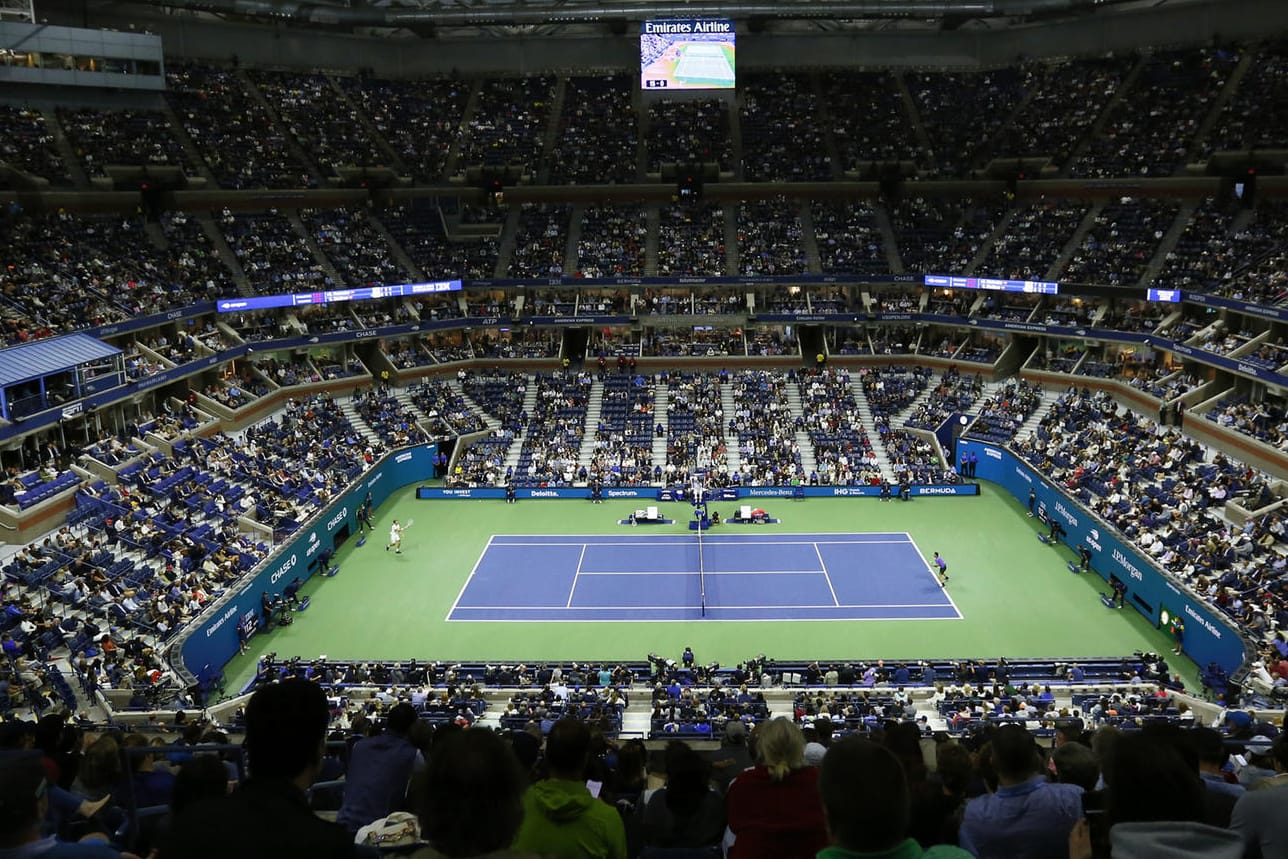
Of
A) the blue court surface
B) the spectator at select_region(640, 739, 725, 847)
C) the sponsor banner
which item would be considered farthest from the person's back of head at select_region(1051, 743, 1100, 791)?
the sponsor banner

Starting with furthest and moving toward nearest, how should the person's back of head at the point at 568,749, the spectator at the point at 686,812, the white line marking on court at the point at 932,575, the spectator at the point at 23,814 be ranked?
the white line marking on court at the point at 932,575
the spectator at the point at 686,812
the person's back of head at the point at 568,749
the spectator at the point at 23,814

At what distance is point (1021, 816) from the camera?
17.3ft

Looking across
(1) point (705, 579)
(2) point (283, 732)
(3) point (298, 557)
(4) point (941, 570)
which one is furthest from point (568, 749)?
(3) point (298, 557)

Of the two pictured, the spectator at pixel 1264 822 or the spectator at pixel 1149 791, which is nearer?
the spectator at pixel 1149 791

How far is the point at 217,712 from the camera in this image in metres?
24.2

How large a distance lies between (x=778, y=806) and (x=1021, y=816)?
139cm

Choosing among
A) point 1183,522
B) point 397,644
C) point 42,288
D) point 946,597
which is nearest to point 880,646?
point 946,597

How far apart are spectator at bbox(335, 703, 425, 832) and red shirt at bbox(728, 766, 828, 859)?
2570 mm

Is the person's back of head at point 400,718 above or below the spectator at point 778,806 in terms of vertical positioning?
above

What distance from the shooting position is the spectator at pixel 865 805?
11.8 ft

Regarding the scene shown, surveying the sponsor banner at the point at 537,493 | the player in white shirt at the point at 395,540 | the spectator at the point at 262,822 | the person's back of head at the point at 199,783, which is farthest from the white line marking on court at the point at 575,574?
the spectator at the point at 262,822

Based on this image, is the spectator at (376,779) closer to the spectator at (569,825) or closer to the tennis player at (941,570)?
the spectator at (569,825)

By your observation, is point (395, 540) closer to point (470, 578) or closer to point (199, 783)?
point (470, 578)

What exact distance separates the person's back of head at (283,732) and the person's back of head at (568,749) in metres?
1.22
